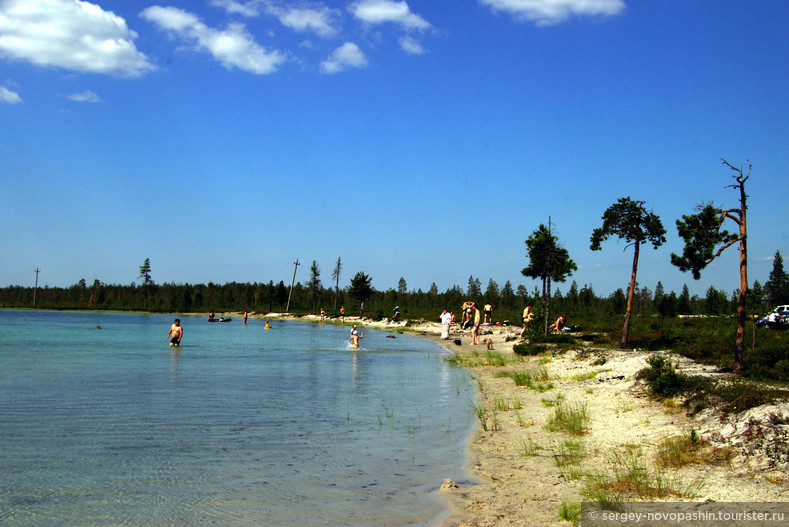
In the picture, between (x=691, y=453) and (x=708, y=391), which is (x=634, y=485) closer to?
(x=691, y=453)

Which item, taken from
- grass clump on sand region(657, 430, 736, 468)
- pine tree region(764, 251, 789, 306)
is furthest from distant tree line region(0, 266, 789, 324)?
grass clump on sand region(657, 430, 736, 468)

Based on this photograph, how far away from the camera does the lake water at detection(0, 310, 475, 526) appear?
23.0 ft

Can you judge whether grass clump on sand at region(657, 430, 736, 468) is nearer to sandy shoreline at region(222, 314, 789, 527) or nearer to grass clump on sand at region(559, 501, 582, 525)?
sandy shoreline at region(222, 314, 789, 527)

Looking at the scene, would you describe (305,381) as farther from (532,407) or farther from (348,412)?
(532,407)

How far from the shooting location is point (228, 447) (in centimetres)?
1015

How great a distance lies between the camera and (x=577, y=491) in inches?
287

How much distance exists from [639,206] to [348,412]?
45.6 feet

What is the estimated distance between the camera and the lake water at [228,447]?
7.01 m

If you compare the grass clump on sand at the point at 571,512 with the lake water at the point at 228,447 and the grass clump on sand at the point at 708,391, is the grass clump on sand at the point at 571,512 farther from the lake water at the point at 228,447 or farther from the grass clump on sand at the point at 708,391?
the grass clump on sand at the point at 708,391

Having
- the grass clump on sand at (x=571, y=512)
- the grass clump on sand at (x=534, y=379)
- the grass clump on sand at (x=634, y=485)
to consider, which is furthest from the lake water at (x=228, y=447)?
the grass clump on sand at (x=634, y=485)

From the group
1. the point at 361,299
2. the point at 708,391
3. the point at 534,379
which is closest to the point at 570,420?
the point at 708,391

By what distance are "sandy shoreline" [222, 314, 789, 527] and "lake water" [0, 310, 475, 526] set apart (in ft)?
1.75

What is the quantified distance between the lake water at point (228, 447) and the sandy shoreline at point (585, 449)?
21.0 inches

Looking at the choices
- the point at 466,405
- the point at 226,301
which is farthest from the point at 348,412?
the point at 226,301
